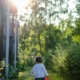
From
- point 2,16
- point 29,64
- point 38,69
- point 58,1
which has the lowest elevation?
point 29,64

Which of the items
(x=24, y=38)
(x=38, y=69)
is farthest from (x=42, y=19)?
(x=38, y=69)

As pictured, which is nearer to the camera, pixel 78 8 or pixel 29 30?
pixel 78 8

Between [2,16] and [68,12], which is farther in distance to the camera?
[68,12]

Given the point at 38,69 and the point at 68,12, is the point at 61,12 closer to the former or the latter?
the point at 68,12

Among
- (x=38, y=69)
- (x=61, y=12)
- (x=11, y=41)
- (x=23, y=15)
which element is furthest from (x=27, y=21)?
(x=38, y=69)

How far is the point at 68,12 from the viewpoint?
47000 millimetres

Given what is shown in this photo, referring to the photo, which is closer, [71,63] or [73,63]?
[73,63]

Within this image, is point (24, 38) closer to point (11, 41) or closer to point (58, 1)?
point (58, 1)

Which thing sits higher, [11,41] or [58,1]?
[58,1]

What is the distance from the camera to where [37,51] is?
54156mm

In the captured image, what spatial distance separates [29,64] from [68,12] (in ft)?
34.9

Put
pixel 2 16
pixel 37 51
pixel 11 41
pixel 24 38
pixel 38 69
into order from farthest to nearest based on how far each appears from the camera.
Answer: pixel 24 38 < pixel 37 51 < pixel 11 41 < pixel 2 16 < pixel 38 69

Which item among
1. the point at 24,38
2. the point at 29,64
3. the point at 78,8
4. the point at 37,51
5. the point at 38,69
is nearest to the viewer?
the point at 38,69

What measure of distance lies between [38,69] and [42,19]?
117ft
